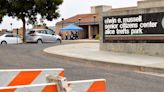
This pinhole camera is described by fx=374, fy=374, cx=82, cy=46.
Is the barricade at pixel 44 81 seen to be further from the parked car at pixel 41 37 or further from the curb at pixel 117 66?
the parked car at pixel 41 37

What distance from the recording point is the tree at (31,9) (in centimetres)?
3744

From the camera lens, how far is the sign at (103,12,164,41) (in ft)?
54.8

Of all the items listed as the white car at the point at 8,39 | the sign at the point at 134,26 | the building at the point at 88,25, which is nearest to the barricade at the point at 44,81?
the sign at the point at 134,26

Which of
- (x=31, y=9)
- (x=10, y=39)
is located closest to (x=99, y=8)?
(x=31, y=9)

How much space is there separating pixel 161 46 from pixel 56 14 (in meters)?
24.1

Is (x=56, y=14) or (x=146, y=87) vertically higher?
(x=56, y=14)

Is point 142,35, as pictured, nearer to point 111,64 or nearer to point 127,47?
point 127,47

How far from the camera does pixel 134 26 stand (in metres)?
17.8

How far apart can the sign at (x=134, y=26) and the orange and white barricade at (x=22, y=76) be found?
39.1ft

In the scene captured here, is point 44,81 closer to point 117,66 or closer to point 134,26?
point 117,66

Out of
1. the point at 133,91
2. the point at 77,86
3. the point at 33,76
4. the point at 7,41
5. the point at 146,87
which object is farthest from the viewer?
the point at 7,41

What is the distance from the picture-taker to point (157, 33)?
54.7ft

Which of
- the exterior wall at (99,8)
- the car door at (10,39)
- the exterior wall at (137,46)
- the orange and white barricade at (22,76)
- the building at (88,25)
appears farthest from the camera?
the exterior wall at (99,8)

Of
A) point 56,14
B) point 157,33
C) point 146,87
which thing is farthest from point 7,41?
point 146,87
